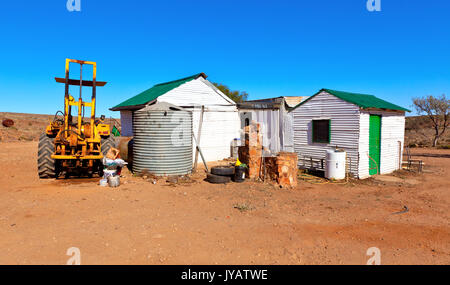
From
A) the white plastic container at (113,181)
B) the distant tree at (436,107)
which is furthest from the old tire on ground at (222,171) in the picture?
the distant tree at (436,107)

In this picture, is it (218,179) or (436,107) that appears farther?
(436,107)

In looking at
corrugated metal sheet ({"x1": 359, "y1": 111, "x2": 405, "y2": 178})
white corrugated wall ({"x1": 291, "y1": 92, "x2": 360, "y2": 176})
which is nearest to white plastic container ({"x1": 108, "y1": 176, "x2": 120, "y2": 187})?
white corrugated wall ({"x1": 291, "y1": 92, "x2": 360, "y2": 176})

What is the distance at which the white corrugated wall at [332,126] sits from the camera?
37.0 feet

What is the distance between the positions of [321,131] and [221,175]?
17.6 ft

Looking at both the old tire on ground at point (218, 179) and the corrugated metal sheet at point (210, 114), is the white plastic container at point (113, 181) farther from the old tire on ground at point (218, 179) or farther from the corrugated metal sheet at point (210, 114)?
the corrugated metal sheet at point (210, 114)

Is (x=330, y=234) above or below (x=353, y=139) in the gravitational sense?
below

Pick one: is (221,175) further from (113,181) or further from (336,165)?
(336,165)

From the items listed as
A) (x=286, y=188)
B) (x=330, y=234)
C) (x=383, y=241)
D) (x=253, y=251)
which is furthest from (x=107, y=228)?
(x=286, y=188)

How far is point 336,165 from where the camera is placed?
35.9 feet

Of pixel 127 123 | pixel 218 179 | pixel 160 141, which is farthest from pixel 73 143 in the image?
pixel 127 123

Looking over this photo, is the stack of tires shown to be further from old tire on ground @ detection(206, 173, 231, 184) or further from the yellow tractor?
the yellow tractor
